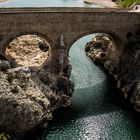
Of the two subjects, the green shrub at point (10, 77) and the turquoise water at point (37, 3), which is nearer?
the green shrub at point (10, 77)

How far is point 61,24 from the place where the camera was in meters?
69.5

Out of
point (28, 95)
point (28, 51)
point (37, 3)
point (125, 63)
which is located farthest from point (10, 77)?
point (37, 3)

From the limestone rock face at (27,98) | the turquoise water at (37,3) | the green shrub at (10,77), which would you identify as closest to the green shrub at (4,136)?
the limestone rock face at (27,98)

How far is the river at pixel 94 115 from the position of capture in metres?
61.3

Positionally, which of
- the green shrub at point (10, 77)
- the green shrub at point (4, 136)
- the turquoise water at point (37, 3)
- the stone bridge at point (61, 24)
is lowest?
the green shrub at point (4, 136)

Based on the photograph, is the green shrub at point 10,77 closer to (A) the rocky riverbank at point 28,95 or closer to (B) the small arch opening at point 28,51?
(A) the rocky riverbank at point 28,95

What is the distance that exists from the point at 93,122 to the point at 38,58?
62.1ft

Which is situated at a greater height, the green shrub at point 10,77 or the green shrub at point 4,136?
the green shrub at point 10,77

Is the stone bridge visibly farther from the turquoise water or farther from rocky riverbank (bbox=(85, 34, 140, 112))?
the turquoise water

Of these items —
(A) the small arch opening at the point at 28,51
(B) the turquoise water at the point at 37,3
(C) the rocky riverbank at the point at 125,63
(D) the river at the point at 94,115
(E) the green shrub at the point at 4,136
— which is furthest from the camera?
(B) the turquoise water at the point at 37,3

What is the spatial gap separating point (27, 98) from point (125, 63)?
2828 centimetres

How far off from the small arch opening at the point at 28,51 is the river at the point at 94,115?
28.5 feet

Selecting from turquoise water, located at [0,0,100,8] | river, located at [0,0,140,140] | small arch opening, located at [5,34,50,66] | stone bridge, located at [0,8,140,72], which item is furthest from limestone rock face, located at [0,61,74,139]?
turquoise water, located at [0,0,100,8]

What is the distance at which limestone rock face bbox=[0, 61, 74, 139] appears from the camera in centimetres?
5628
